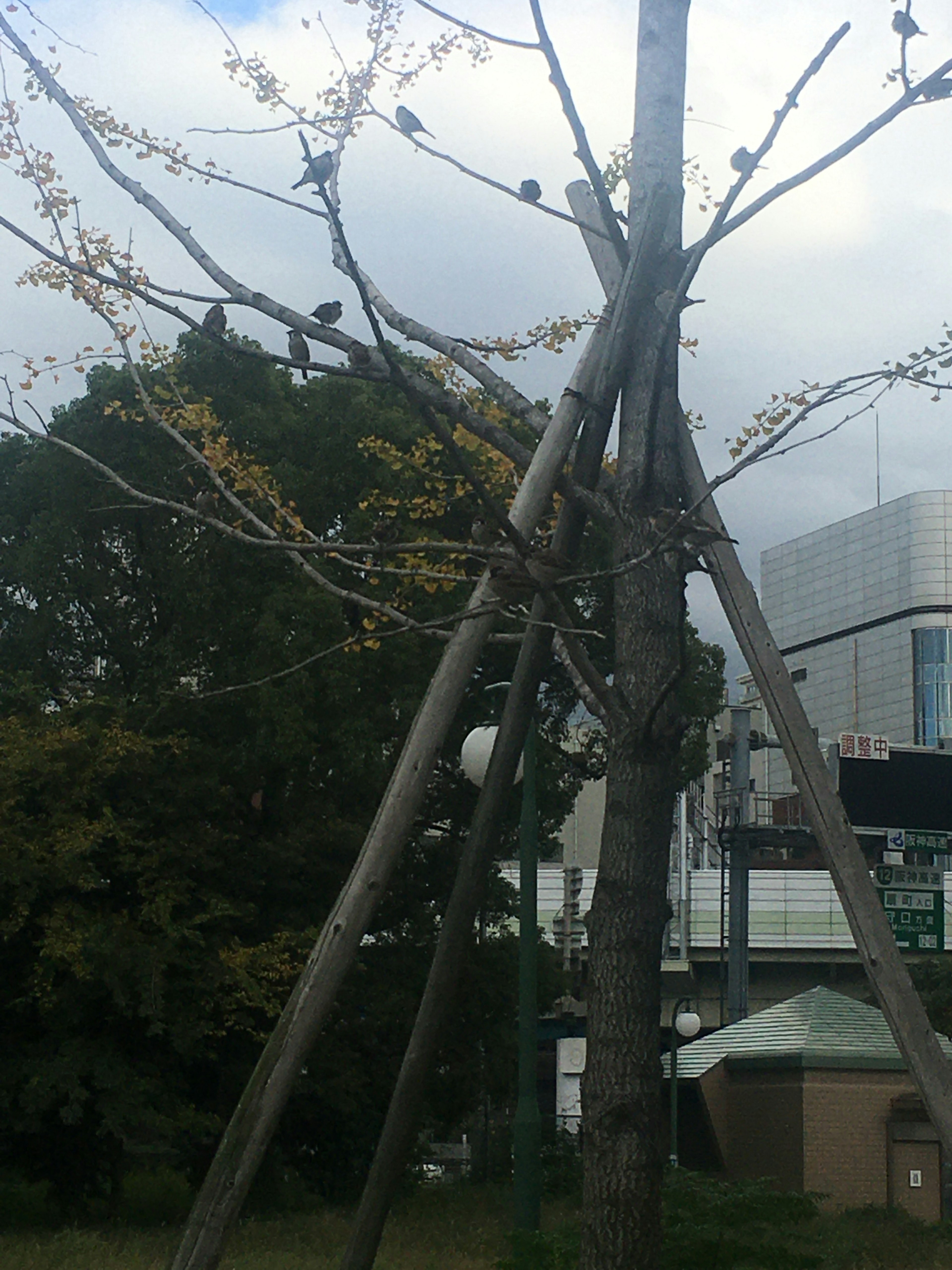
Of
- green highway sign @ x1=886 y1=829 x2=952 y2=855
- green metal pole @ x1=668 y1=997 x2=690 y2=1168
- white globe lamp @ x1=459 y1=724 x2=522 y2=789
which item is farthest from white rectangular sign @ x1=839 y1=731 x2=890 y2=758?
white globe lamp @ x1=459 y1=724 x2=522 y2=789

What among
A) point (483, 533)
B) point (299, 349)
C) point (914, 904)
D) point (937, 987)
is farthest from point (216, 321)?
point (937, 987)

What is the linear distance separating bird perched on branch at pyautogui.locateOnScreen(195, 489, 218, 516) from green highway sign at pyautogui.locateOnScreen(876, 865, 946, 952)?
12281 mm

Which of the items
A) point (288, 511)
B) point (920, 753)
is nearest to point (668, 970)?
point (920, 753)

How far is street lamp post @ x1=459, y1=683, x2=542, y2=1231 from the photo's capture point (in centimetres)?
1201

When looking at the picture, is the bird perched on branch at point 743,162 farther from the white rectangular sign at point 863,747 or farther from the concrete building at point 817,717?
the concrete building at point 817,717

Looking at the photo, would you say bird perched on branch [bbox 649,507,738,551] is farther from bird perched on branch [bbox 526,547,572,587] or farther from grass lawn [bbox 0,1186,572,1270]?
grass lawn [bbox 0,1186,572,1270]

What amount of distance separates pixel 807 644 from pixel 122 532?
384ft

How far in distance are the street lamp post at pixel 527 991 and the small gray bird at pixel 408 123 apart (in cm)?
473

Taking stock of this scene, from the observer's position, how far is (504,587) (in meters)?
7.12

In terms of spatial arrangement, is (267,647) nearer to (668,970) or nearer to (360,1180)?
(360,1180)

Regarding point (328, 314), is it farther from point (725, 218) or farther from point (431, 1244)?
point (431, 1244)

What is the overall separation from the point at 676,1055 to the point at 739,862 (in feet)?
22.4

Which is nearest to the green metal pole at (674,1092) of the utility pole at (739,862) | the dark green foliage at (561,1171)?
the dark green foliage at (561,1171)

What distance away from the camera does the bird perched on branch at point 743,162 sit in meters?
7.66
